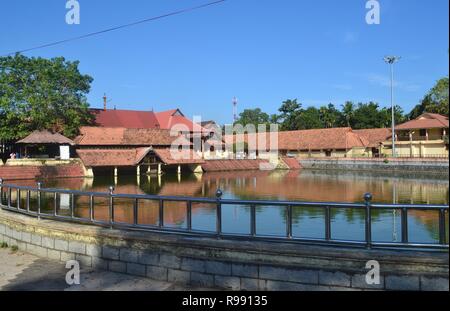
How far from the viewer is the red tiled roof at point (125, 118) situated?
50553mm

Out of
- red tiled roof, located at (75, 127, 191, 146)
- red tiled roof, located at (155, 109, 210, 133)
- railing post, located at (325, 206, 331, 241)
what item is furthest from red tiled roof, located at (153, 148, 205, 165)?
railing post, located at (325, 206, 331, 241)

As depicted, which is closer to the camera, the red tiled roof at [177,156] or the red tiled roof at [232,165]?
the red tiled roof at [177,156]

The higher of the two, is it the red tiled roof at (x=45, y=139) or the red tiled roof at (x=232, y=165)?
the red tiled roof at (x=45, y=139)

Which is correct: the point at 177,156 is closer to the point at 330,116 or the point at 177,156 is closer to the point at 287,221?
the point at 330,116

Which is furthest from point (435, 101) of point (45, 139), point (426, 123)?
point (45, 139)

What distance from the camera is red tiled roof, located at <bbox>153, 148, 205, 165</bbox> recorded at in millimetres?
42481

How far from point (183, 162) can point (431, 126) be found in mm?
24685

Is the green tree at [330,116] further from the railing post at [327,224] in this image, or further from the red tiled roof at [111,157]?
the railing post at [327,224]

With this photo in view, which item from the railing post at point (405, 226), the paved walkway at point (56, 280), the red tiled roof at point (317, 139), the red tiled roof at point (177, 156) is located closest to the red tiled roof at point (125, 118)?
the red tiled roof at point (177, 156)

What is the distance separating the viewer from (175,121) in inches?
2096

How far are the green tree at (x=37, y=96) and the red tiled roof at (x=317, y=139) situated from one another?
25.0 meters

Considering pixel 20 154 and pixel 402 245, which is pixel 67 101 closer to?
pixel 20 154
